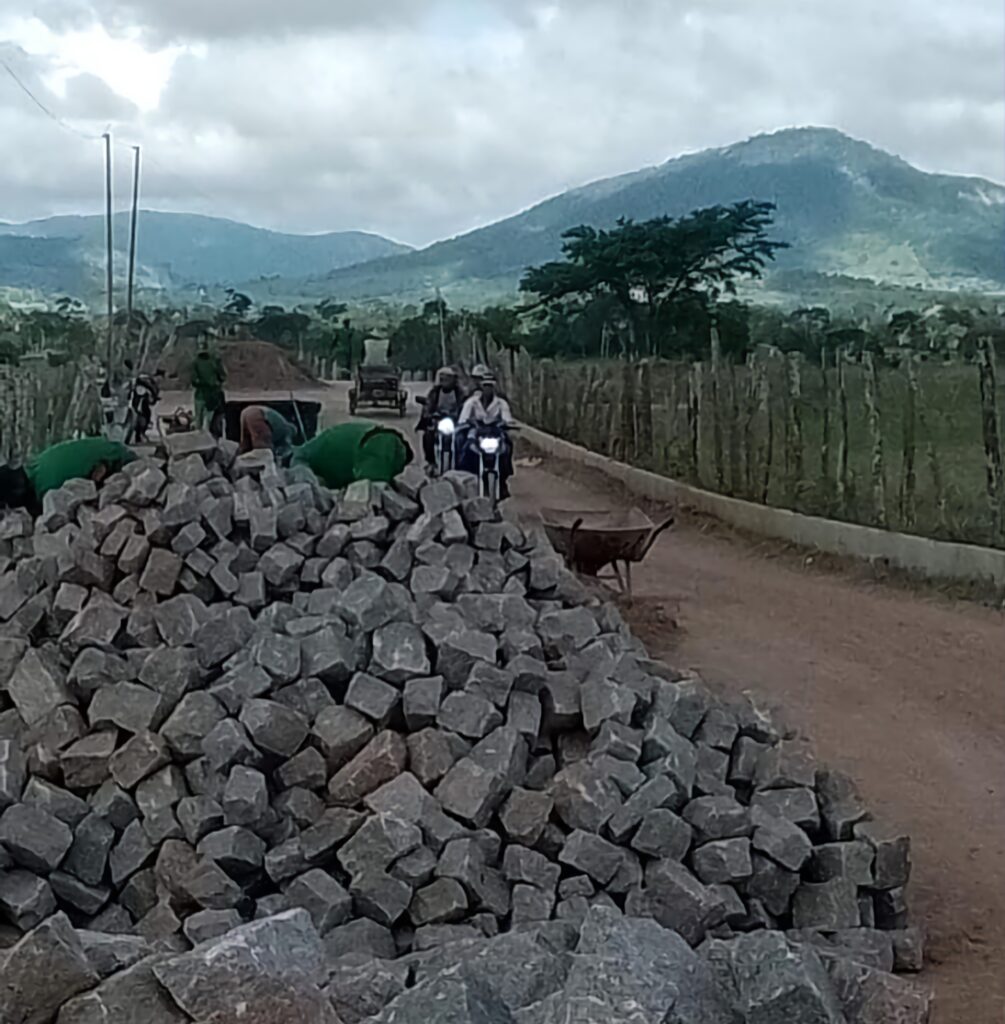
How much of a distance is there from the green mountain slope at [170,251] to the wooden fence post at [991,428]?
7.75 meters

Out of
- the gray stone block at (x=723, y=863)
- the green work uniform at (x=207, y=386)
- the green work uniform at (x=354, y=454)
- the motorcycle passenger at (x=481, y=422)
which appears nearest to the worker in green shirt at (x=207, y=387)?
the green work uniform at (x=207, y=386)

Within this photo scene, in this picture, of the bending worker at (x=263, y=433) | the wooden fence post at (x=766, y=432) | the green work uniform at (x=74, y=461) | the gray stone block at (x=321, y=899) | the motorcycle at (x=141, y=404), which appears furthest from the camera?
the wooden fence post at (x=766, y=432)

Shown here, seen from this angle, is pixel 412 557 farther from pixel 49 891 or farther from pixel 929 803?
pixel 929 803

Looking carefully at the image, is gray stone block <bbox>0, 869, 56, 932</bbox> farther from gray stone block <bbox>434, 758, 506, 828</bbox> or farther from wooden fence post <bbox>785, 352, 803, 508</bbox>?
wooden fence post <bbox>785, 352, 803, 508</bbox>

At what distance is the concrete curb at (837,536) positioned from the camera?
9.66 m

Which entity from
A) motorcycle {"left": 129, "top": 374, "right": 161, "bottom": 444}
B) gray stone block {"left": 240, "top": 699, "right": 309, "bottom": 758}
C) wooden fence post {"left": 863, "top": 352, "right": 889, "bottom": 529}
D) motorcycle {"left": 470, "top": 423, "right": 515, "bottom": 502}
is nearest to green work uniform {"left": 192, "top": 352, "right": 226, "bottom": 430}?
motorcycle {"left": 129, "top": 374, "right": 161, "bottom": 444}

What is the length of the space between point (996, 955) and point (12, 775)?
10.0 ft

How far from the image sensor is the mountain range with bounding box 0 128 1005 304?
56.1 ft

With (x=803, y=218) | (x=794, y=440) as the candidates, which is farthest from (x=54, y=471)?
(x=803, y=218)

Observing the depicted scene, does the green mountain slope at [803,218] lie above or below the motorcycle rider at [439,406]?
above

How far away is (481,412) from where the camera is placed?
1091 cm

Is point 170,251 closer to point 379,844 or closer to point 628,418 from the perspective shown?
point 628,418

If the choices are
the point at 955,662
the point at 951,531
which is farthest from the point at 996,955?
the point at 951,531

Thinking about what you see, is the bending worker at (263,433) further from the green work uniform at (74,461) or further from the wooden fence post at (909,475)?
the wooden fence post at (909,475)
